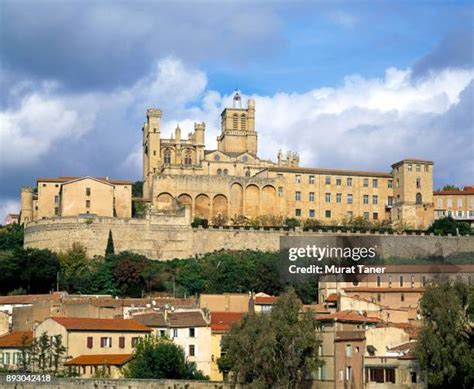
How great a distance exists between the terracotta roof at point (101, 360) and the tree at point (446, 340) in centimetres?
1571

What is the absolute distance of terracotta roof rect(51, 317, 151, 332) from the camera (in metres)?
58.1

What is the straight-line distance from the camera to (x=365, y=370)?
48.9 metres

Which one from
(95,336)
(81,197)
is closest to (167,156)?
(81,197)

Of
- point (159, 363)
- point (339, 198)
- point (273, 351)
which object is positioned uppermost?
point (339, 198)

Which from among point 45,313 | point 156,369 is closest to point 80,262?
point 45,313

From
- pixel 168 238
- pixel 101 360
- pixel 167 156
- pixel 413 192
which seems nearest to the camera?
pixel 101 360

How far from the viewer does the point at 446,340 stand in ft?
152

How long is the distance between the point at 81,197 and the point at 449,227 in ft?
106

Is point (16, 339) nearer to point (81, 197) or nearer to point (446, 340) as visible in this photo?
point (446, 340)

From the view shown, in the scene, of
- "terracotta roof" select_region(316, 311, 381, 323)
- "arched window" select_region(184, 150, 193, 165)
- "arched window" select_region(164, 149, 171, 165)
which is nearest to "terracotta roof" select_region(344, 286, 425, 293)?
"terracotta roof" select_region(316, 311, 381, 323)

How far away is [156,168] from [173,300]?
3529 centimetres

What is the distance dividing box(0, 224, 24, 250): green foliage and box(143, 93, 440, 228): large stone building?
460 inches

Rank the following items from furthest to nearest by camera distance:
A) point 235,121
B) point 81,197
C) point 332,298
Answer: point 235,121 → point 81,197 → point 332,298

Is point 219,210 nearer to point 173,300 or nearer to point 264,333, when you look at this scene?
point 173,300
